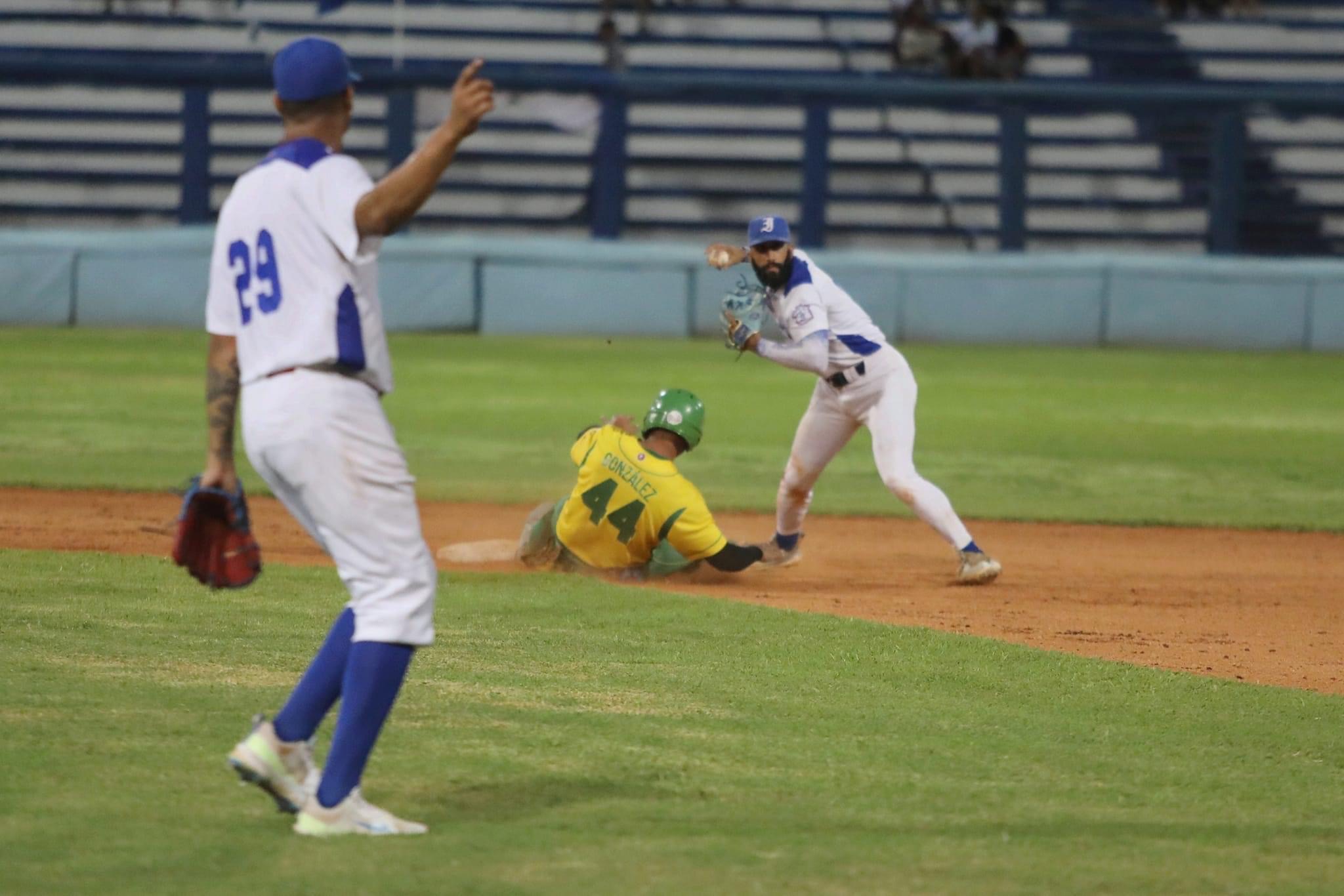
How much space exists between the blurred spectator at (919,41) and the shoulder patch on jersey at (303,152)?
2220cm

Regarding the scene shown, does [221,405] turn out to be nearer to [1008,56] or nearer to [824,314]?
[824,314]

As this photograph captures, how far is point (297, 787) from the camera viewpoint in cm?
450

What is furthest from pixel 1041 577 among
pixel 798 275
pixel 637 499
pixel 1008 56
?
pixel 1008 56

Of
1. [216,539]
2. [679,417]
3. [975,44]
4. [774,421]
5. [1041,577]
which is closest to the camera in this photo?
[216,539]

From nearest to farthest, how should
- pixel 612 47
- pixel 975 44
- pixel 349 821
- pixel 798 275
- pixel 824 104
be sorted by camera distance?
pixel 349 821 → pixel 798 275 → pixel 824 104 → pixel 612 47 → pixel 975 44

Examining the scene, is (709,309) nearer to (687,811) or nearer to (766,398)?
(766,398)

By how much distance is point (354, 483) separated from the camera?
4.25m

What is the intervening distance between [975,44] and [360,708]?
23.0 metres

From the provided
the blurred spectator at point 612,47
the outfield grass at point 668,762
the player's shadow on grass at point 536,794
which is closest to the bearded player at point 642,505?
the outfield grass at point 668,762

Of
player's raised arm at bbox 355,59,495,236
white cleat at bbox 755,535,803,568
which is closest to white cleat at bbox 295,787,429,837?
player's raised arm at bbox 355,59,495,236

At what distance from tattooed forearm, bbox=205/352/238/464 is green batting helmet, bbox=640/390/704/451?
4.05m

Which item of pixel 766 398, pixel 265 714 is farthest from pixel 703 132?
pixel 265 714

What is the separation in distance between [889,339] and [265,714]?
16.3 m

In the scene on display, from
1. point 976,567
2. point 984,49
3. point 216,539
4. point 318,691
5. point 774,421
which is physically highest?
point 984,49
